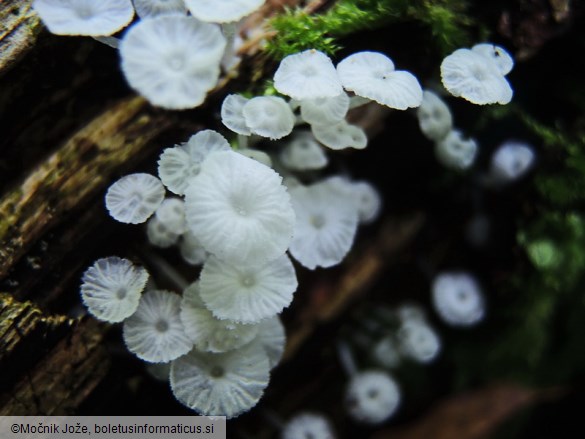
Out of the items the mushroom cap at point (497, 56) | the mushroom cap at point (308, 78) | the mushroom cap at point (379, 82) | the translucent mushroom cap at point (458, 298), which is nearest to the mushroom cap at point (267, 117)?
the mushroom cap at point (308, 78)

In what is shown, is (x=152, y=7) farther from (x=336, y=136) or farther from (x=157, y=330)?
(x=157, y=330)

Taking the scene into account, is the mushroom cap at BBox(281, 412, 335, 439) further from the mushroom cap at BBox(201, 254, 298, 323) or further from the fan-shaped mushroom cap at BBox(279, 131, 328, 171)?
the fan-shaped mushroom cap at BBox(279, 131, 328, 171)

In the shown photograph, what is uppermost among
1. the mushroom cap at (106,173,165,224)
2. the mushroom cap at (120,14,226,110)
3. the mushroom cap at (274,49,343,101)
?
the mushroom cap at (120,14,226,110)

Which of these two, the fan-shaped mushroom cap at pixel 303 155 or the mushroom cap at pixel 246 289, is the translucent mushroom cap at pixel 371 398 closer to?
the mushroom cap at pixel 246 289

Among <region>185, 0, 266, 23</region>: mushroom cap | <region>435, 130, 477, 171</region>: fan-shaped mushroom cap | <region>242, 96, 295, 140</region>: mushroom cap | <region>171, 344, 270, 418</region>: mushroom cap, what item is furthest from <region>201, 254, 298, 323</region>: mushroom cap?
<region>435, 130, 477, 171</region>: fan-shaped mushroom cap

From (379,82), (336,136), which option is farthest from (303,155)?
(379,82)

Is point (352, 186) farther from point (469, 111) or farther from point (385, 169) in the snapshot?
point (469, 111)

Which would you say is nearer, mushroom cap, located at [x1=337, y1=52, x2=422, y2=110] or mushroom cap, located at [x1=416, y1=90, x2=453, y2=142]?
mushroom cap, located at [x1=337, y1=52, x2=422, y2=110]
